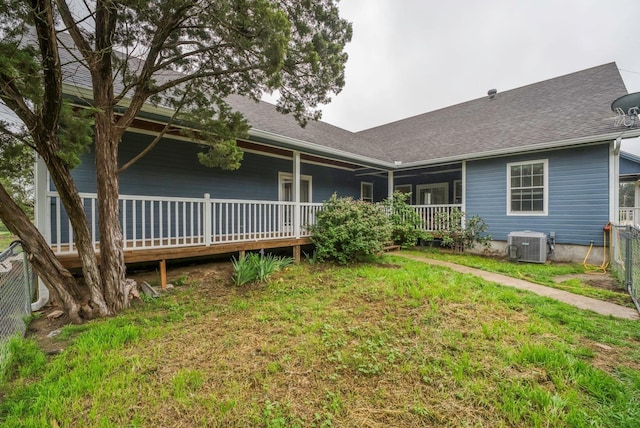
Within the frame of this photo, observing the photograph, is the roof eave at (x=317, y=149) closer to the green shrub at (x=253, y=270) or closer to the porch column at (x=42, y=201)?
the green shrub at (x=253, y=270)

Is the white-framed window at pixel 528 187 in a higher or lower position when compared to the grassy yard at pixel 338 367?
higher

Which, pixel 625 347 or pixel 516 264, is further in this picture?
pixel 516 264

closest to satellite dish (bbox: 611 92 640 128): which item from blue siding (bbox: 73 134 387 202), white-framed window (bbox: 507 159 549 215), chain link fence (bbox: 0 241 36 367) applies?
white-framed window (bbox: 507 159 549 215)

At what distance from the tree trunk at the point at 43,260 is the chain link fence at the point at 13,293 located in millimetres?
185

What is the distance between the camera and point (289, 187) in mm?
9398

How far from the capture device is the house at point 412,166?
225 inches

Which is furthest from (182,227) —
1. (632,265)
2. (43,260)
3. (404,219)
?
(632,265)

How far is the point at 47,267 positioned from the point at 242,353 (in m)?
2.78

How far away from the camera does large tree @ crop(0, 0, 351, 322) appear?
2848 mm

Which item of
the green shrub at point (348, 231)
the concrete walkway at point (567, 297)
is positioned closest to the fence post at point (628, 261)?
the concrete walkway at point (567, 297)

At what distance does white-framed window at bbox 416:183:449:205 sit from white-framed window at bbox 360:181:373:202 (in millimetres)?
2071

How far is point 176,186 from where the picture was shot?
6875 mm

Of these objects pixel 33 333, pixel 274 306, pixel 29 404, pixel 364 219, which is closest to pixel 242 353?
pixel 274 306

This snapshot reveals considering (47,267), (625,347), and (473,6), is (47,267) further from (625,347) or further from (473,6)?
(473,6)
